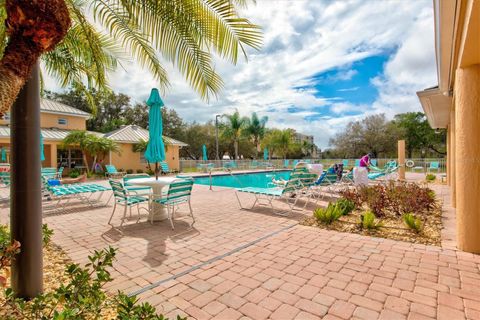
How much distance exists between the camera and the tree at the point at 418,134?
3516cm

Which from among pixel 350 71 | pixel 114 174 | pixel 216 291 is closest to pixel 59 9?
pixel 216 291

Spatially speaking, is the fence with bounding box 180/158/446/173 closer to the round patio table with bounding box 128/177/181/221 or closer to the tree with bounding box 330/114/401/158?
the tree with bounding box 330/114/401/158

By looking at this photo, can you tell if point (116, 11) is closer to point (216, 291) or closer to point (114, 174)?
point (216, 291)

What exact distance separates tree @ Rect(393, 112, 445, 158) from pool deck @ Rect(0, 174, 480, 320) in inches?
1449

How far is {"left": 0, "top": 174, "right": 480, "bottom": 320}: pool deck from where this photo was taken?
2533 mm

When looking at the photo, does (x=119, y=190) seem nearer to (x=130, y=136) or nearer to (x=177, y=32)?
(x=177, y=32)

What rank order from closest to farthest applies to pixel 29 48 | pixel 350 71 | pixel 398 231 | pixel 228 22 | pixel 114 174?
pixel 29 48 → pixel 228 22 → pixel 398 231 → pixel 114 174 → pixel 350 71

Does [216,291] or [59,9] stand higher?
[59,9]

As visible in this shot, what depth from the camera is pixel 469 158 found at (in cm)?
394

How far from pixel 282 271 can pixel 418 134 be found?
40.7 m

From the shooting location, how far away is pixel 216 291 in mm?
2855

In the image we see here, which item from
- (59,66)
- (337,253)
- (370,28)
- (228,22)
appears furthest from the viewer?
(370,28)

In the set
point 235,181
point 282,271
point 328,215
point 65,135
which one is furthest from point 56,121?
point 282,271

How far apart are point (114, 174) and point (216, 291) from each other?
16691mm
